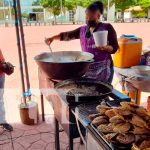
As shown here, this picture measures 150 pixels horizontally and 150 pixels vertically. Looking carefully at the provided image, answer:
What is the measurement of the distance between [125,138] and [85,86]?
2.46ft

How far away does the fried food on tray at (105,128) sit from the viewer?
3.86ft

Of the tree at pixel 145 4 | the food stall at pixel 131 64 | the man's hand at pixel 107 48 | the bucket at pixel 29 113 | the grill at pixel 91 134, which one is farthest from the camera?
the tree at pixel 145 4

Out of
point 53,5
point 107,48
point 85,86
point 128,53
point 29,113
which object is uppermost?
point 53,5

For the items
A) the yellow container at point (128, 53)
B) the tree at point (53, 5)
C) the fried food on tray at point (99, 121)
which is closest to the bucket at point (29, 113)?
the yellow container at point (128, 53)

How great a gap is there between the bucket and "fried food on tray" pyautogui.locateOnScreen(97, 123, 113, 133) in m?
2.07

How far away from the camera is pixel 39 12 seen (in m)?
36.5

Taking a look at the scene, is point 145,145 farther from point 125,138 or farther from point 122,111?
point 122,111

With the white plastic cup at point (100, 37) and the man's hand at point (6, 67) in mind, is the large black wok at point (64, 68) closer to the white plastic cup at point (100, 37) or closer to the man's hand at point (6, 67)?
the white plastic cup at point (100, 37)

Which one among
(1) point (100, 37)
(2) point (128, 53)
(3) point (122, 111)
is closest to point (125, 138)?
(3) point (122, 111)

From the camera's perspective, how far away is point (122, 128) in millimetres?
1142

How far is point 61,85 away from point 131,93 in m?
1.37

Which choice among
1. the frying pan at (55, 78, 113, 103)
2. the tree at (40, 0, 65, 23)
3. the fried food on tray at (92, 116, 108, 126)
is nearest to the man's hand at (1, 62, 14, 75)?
the frying pan at (55, 78, 113, 103)

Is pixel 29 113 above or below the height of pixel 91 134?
below

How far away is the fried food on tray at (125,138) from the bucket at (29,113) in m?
2.20
